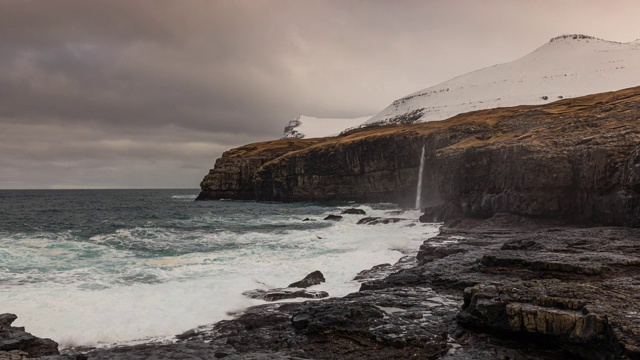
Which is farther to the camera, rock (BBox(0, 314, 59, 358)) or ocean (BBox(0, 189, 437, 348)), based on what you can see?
ocean (BBox(0, 189, 437, 348))

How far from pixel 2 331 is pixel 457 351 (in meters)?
14.1

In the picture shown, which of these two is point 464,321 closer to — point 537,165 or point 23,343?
point 23,343

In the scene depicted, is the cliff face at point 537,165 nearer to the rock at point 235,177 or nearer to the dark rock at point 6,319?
the dark rock at point 6,319

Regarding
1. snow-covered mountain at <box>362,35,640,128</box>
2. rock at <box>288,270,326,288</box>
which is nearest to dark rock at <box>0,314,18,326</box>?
rock at <box>288,270,326,288</box>

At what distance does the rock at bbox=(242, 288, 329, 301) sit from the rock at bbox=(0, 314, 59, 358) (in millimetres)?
7930

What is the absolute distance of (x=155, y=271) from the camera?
24.3m

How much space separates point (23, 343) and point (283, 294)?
9560 millimetres

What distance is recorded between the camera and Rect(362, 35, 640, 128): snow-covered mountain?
145 meters

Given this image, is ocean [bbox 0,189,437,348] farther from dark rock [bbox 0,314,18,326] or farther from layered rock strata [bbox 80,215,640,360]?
layered rock strata [bbox 80,215,640,360]

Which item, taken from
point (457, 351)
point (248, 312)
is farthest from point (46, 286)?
point (457, 351)

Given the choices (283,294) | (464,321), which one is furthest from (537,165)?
(464,321)

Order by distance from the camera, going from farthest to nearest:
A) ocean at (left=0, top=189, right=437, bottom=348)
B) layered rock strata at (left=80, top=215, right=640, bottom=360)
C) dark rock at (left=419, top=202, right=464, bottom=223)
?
dark rock at (left=419, top=202, right=464, bottom=223), ocean at (left=0, top=189, right=437, bottom=348), layered rock strata at (left=80, top=215, right=640, bottom=360)

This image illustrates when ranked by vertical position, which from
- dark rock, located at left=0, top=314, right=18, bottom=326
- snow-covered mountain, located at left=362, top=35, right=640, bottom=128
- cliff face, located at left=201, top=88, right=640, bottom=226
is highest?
snow-covered mountain, located at left=362, top=35, right=640, bottom=128

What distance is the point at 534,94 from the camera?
490ft
